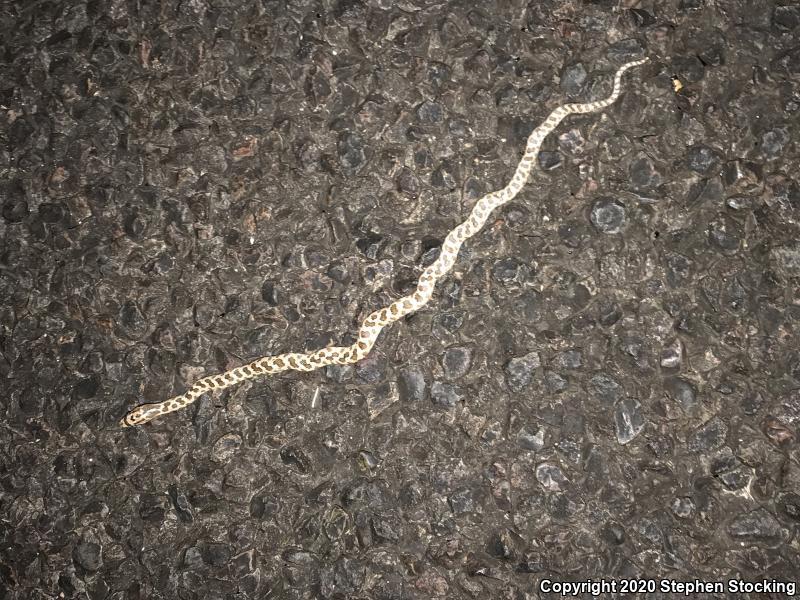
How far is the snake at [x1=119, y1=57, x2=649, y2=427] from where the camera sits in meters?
1.90

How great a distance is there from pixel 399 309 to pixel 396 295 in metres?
0.05

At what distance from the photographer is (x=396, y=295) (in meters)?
1.92

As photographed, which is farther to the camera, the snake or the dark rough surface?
the snake

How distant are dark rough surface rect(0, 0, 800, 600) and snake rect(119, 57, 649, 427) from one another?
0.03 metres

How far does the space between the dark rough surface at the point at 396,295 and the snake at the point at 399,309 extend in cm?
3

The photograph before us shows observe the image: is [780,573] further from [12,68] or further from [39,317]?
[12,68]

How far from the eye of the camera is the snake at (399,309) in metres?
1.90

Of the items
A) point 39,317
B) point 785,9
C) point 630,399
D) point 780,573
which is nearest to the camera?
point 780,573

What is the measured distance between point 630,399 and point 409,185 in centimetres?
95

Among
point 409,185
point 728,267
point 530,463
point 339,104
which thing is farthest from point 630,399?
point 339,104

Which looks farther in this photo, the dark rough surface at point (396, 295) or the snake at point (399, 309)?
the snake at point (399, 309)

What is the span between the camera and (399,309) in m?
1.90

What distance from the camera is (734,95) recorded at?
1913 mm

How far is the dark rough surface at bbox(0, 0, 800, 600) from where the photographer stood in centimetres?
179
